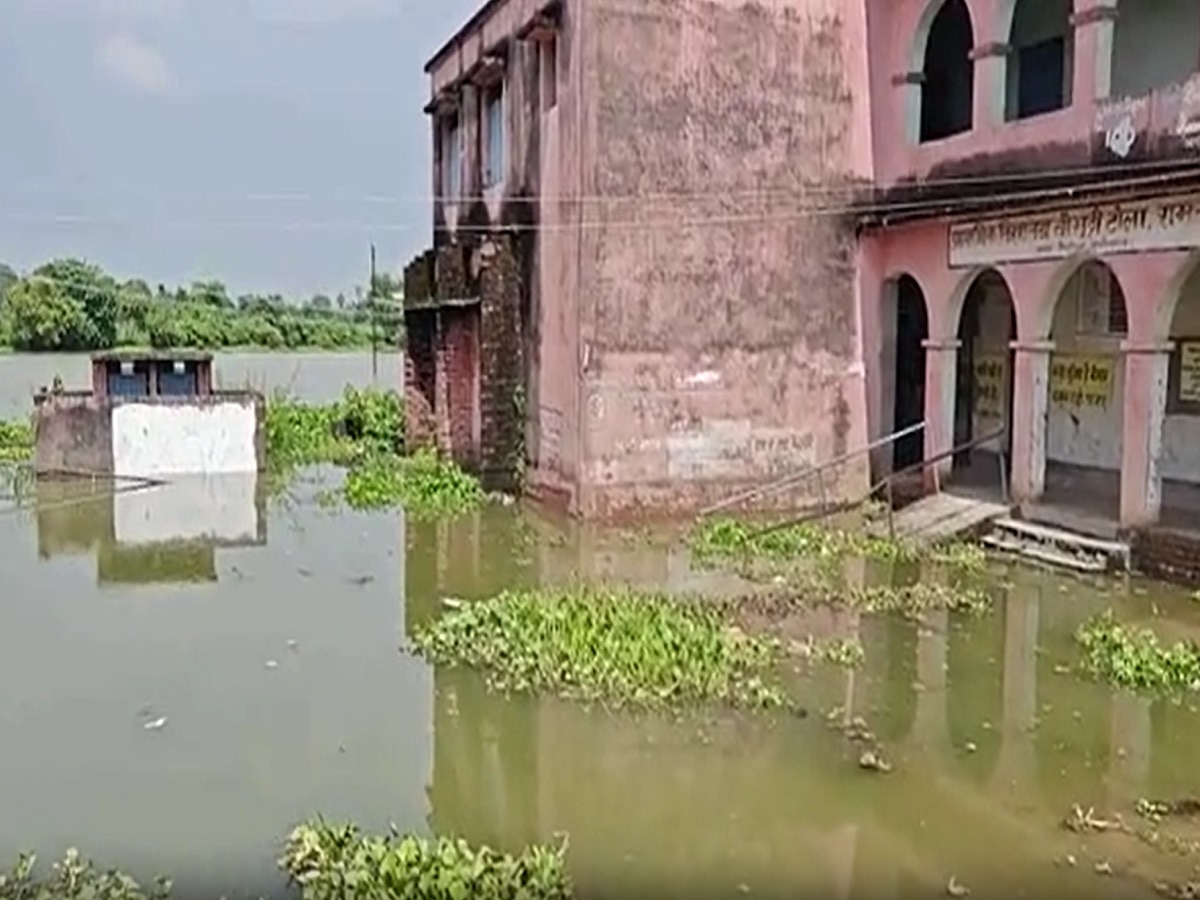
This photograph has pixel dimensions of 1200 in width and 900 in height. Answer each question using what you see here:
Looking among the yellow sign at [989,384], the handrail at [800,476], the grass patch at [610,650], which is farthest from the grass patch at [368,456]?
the yellow sign at [989,384]

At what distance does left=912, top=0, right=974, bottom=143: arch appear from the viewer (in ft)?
54.4

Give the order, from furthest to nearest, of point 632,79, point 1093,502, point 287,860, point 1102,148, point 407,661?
point 632,79, point 1093,502, point 1102,148, point 407,661, point 287,860

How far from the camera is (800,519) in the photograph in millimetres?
15656

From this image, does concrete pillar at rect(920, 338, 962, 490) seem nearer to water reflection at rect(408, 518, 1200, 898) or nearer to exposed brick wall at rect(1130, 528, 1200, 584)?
exposed brick wall at rect(1130, 528, 1200, 584)

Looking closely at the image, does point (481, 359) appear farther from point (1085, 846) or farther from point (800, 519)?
point (1085, 846)

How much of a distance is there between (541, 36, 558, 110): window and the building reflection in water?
648 centimetres

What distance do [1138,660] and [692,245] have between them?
8.09 meters

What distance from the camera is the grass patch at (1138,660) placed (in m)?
8.73

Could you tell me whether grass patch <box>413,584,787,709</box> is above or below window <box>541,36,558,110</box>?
below

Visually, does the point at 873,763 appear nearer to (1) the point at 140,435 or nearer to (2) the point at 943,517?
(2) the point at 943,517

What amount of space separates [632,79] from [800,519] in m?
5.56

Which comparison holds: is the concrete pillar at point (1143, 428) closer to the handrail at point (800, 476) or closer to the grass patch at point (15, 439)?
the handrail at point (800, 476)

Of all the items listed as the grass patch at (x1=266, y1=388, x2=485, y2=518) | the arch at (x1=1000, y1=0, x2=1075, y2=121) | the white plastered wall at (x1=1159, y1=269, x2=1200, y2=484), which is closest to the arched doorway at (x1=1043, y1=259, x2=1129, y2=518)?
the white plastered wall at (x1=1159, y1=269, x2=1200, y2=484)

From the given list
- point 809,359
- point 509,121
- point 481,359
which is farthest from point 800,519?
point 509,121
